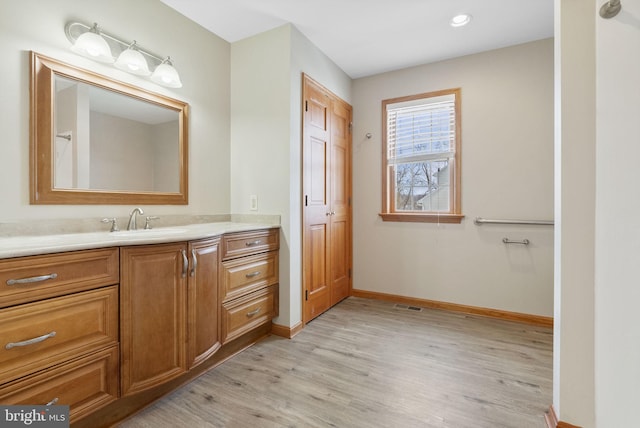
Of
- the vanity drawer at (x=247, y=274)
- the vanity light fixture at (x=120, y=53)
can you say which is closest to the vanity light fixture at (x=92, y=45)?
the vanity light fixture at (x=120, y=53)

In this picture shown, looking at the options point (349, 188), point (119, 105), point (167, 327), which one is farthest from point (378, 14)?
point (167, 327)

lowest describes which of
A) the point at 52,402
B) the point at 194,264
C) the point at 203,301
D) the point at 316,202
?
the point at 52,402

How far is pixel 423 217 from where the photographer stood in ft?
10.1

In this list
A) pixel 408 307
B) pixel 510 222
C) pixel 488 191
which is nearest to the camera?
pixel 510 222

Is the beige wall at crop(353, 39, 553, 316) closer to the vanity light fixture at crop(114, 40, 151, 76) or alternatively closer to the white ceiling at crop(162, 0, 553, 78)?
the white ceiling at crop(162, 0, 553, 78)

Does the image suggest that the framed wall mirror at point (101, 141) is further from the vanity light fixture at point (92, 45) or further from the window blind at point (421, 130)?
the window blind at point (421, 130)

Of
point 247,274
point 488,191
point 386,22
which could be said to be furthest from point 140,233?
point 488,191

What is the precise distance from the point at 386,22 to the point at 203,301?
250 centimetres

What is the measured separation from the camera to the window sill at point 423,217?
294 centimetres

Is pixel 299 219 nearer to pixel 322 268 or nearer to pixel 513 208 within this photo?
pixel 322 268

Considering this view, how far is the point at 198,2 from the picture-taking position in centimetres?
210

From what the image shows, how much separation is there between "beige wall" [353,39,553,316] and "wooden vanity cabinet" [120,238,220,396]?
6.78ft

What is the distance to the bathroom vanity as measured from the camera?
1097 millimetres
